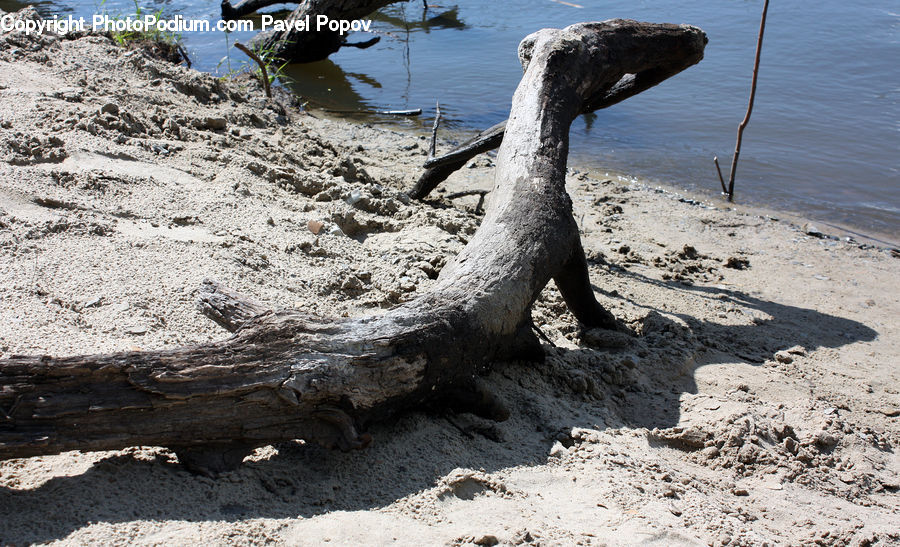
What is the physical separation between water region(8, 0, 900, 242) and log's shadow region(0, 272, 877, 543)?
474cm

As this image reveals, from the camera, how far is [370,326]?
2.45 meters

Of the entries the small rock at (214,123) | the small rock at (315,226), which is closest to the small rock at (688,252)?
the small rock at (315,226)

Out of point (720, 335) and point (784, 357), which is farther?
point (720, 335)

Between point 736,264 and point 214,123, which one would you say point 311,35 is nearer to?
point 214,123

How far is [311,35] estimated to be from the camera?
11.0 meters

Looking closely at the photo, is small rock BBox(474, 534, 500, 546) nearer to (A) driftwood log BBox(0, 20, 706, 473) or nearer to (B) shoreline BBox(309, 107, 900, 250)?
(A) driftwood log BBox(0, 20, 706, 473)

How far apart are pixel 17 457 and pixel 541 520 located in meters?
1.59

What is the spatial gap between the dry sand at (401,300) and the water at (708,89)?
1357 mm

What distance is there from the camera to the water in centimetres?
769

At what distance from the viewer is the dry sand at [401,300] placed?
7.06ft

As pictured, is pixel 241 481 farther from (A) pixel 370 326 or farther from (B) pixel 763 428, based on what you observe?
(B) pixel 763 428

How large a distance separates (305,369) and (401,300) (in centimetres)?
137

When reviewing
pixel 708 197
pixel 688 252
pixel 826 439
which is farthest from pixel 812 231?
pixel 826 439

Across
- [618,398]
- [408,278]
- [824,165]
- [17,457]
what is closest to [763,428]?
[618,398]
